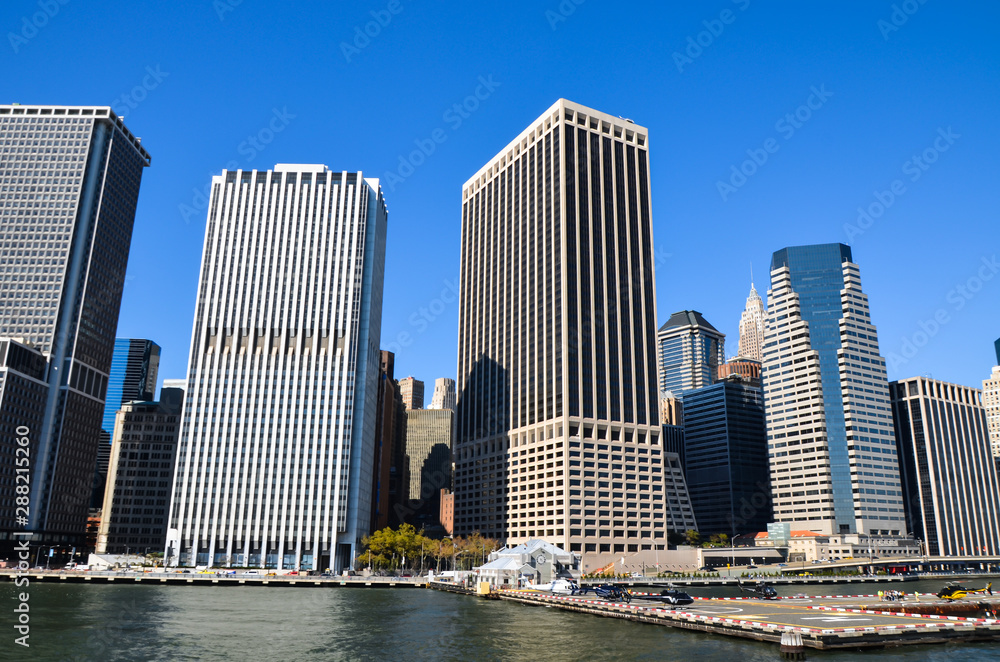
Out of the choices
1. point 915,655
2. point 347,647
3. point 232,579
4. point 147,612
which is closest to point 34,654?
point 347,647

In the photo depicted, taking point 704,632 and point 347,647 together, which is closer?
point 347,647

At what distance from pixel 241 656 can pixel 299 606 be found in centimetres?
5264

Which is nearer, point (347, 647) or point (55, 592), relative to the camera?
point (347, 647)

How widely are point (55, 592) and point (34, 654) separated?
7912 centimetres

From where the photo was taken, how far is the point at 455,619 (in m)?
97.3

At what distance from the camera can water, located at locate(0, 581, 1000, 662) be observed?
6681 cm

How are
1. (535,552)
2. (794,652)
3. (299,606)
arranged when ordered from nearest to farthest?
1. (794,652)
2. (299,606)
3. (535,552)

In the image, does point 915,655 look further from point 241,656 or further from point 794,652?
point 241,656

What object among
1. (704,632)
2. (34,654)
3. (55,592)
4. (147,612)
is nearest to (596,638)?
(704,632)

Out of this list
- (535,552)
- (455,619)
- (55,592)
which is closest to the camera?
(455,619)

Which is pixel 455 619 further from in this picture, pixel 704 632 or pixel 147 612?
pixel 147 612

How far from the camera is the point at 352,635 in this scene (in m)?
81.6

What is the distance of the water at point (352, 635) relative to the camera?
219 ft

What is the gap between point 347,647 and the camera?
240 ft
